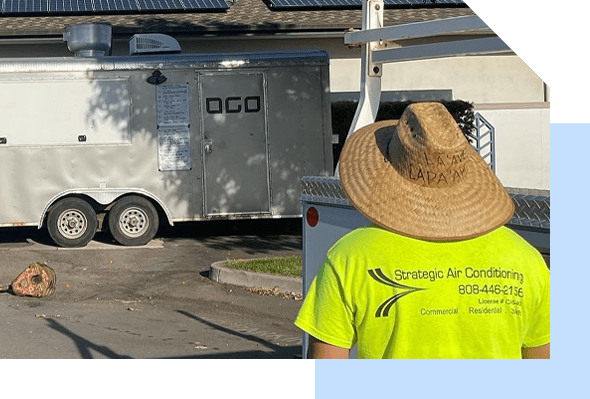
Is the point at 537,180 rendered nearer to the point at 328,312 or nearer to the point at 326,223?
the point at 326,223

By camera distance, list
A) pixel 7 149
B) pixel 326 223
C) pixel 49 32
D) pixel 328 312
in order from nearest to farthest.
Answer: pixel 328 312 → pixel 326 223 → pixel 7 149 → pixel 49 32

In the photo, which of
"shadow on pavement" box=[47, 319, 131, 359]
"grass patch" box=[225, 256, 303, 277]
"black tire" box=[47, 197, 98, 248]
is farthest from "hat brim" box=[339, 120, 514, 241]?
"black tire" box=[47, 197, 98, 248]

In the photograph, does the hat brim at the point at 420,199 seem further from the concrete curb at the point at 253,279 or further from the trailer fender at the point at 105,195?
the trailer fender at the point at 105,195

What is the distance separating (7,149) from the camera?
13672 mm

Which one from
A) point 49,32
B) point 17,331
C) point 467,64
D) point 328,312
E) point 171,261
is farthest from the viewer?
point 467,64

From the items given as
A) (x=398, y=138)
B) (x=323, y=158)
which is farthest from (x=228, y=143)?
(x=398, y=138)

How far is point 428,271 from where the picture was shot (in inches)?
96.3

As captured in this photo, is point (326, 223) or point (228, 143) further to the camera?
point (228, 143)

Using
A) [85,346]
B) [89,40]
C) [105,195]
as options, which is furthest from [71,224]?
[85,346]

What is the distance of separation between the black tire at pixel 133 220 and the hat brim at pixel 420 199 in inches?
446

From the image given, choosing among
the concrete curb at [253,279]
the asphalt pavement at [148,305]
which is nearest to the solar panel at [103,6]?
the asphalt pavement at [148,305]

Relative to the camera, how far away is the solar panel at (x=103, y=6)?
18.7 meters

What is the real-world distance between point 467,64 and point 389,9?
5.89ft

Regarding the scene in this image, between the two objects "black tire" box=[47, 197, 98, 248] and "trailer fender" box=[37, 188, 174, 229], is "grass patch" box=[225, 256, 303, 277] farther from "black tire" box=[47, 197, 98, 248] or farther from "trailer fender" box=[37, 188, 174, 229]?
"black tire" box=[47, 197, 98, 248]
